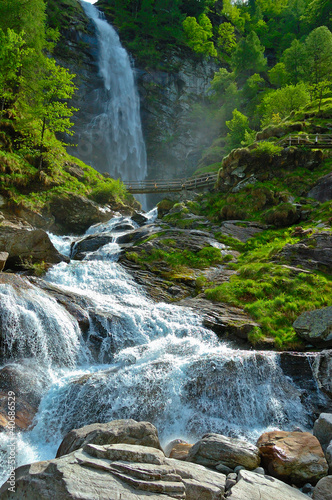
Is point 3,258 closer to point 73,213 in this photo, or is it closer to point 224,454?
point 224,454

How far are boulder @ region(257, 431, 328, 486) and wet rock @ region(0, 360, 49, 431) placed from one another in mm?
5199

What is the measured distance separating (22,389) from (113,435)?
3.63 m

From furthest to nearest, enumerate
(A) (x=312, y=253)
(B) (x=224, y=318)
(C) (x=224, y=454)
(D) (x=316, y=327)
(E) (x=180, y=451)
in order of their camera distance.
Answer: (A) (x=312, y=253), (B) (x=224, y=318), (D) (x=316, y=327), (E) (x=180, y=451), (C) (x=224, y=454)

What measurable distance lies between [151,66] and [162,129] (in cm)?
1043

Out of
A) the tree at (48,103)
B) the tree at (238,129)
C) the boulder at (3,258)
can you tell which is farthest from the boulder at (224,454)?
the tree at (238,129)

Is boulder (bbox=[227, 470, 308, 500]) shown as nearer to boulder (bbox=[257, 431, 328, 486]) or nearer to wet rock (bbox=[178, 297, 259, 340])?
boulder (bbox=[257, 431, 328, 486])

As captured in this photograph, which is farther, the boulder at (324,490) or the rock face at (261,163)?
the rock face at (261,163)

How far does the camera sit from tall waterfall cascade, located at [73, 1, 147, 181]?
40750 millimetres

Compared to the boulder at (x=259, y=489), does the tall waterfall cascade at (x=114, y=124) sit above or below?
above

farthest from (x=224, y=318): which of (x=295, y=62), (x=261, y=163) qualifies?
(x=295, y=62)

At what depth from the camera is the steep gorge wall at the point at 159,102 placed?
1644 inches

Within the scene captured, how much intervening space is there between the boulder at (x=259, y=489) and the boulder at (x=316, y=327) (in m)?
4.98

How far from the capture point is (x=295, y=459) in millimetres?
5418

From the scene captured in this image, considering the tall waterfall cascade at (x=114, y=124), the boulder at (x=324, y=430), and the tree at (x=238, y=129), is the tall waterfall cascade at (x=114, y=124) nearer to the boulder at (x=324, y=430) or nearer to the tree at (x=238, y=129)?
the tree at (x=238, y=129)
